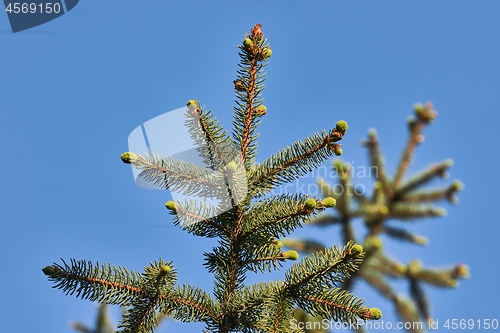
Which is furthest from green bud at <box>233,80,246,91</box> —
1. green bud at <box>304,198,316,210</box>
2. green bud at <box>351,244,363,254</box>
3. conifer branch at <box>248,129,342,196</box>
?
green bud at <box>351,244,363,254</box>

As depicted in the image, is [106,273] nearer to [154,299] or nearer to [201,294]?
[154,299]

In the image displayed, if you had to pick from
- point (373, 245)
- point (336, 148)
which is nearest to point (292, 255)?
point (336, 148)

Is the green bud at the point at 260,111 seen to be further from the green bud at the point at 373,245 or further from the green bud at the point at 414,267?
the green bud at the point at 414,267

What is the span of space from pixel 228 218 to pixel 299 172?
1.53ft

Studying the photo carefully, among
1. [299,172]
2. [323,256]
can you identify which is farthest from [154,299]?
[299,172]

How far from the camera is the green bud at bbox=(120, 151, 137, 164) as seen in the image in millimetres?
2244

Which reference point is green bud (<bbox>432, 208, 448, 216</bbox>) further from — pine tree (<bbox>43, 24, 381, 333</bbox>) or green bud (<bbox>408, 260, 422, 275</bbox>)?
pine tree (<bbox>43, 24, 381, 333</bbox>)

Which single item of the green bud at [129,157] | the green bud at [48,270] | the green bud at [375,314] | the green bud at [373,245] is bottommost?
the green bud at [48,270]

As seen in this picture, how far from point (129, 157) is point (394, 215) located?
15.8 feet

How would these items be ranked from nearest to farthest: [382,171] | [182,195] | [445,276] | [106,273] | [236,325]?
1. [106,273]
2. [236,325]
3. [182,195]
4. [445,276]
5. [382,171]

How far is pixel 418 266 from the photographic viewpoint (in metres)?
5.79

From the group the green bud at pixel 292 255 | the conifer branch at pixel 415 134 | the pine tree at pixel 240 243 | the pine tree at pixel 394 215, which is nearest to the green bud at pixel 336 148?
the pine tree at pixel 240 243

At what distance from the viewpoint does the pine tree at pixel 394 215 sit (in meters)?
5.75

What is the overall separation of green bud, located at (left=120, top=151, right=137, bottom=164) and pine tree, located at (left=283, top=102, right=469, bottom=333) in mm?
3360
